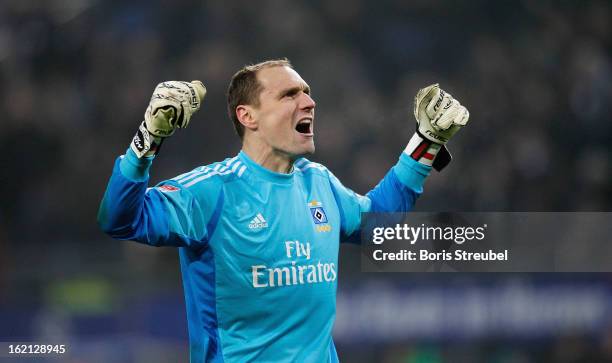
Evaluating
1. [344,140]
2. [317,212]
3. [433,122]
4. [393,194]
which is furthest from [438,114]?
[344,140]

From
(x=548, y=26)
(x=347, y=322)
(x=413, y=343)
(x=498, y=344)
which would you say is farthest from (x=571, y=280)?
(x=548, y=26)

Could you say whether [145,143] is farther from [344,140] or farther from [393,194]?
[344,140]

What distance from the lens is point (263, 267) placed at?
9.39ft

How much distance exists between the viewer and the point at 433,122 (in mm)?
3289

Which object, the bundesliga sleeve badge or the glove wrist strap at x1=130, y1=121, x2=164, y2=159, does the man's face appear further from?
the glove wrist strap at x1=130, y1=121, x2=164, y2=159

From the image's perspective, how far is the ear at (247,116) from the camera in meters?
3.13

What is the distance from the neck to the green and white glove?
62cm

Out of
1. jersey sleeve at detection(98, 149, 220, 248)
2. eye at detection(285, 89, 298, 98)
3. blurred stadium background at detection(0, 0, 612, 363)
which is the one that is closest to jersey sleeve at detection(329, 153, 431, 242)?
eye at detection(285, 89, 298, 98)

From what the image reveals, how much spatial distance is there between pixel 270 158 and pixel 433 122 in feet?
2.30

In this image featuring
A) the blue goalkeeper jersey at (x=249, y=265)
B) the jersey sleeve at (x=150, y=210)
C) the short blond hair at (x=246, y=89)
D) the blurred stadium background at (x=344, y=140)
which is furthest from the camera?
the blurred stadium background at (x=344, y=140)

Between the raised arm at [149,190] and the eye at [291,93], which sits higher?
the eye at [291,93]

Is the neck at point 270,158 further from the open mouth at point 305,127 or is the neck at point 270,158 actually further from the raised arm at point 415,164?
the raised arm at point 415,164

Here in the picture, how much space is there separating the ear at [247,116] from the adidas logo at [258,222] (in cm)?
39

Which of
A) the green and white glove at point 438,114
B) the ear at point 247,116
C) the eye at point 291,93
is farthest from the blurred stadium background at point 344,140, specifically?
the eye at point 291,93
